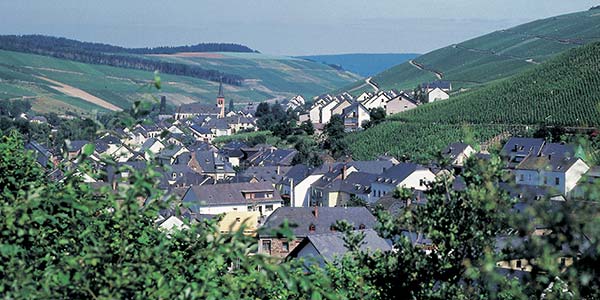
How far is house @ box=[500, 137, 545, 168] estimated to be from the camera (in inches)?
2321

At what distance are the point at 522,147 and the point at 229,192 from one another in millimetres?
22337

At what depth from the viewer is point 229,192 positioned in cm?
5666

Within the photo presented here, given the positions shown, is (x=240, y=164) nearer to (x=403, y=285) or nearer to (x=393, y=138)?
(x=393, y=138)

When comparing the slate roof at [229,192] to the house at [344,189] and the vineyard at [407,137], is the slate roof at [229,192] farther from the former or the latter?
the vineyard at [407,137]

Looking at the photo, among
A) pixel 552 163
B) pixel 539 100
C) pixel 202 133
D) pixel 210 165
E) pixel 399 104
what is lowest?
pixel 202 133

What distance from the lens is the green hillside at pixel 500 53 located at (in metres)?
129

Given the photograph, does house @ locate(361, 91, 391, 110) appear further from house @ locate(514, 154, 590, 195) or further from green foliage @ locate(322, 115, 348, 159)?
house @ locate(514, 154, 590, 195)

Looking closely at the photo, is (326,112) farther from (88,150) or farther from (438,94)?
(88,150)

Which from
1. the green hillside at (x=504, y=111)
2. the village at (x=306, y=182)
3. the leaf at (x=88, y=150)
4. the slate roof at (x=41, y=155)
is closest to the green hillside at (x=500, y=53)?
the green hillside at (x=504, y=111)

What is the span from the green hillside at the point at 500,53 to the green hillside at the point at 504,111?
108 ft

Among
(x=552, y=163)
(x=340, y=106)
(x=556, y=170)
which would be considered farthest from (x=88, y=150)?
(x=340, y=106)

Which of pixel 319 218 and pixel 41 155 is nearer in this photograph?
pixel 41 155

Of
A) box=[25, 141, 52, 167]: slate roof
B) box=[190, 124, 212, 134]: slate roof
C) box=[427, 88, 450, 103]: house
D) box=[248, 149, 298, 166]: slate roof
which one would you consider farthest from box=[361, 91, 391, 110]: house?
box=[25, 141, 52, 167]: slate roof

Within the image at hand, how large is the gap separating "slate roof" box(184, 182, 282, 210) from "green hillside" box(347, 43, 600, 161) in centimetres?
1540
